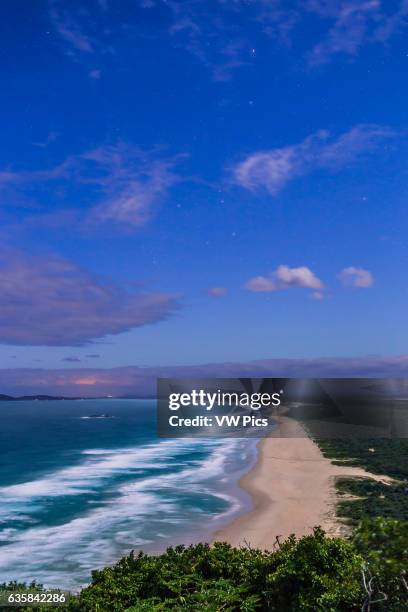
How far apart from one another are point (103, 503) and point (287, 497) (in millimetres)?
13143

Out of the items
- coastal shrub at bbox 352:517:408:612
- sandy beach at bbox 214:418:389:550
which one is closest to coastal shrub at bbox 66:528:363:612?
sandy beach at bbox 214:418:389:550

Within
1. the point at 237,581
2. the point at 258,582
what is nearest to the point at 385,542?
the point at 258,582

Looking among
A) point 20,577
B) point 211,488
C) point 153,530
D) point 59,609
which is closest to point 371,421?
point 211,488

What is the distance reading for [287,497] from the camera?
35875 millimetres

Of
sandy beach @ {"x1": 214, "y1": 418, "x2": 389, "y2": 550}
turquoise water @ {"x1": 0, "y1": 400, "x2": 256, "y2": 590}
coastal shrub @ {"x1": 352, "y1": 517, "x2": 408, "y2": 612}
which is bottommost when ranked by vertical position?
turquoise water @ {"x1": 0, "y1": 400, "x2": 256, "y2": 590}

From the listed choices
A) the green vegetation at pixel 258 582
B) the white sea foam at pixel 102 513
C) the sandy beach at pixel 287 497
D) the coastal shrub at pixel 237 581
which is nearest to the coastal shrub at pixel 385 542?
the green vegetation at pixel 258 582

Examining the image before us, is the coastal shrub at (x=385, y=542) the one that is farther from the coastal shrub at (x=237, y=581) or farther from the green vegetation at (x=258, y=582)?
the coastal shrub at (x=237, y=581)

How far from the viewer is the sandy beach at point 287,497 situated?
27.2 meters

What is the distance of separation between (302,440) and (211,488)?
111 ft

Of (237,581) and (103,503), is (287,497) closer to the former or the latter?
(103,503)

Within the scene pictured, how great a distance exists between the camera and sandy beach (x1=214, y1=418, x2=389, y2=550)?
89.4ft

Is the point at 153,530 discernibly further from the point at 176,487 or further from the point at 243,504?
the point at 176,487

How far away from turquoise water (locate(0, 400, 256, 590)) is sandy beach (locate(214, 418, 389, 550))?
158 cm

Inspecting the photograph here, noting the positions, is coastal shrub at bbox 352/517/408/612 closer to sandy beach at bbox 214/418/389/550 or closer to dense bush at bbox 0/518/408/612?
dense bush at bbox 0/518/408/612
